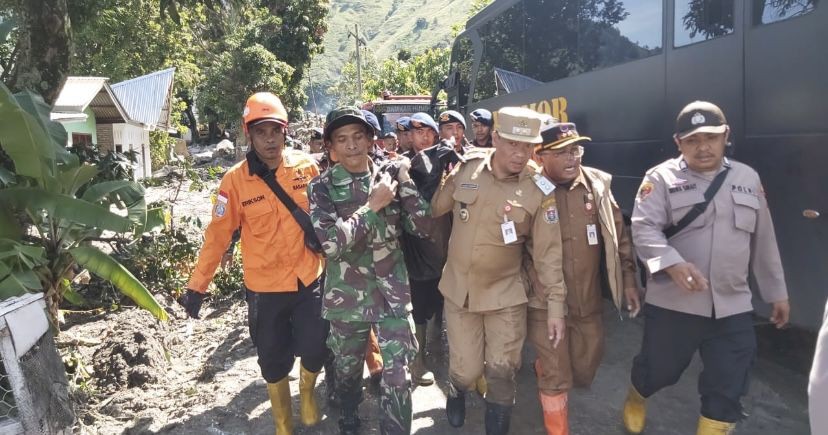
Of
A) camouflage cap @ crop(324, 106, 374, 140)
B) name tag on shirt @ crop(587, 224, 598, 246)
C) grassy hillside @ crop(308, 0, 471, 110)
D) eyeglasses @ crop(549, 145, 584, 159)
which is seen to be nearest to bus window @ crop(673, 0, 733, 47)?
eyeglasses @ crop(549, 145, 584, 159)

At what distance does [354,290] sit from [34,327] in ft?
5.06

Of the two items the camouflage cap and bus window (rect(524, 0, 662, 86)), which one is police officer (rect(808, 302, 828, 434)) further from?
bus window (rect(524, 0, 662, 86))

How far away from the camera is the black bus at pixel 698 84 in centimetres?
324

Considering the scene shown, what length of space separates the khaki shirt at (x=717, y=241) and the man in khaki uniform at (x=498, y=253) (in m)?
0.48

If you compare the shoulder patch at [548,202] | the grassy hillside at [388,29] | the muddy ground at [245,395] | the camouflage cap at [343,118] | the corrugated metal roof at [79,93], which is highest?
the grassy hillside at [388,29]

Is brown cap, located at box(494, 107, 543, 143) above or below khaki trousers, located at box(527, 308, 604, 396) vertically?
above

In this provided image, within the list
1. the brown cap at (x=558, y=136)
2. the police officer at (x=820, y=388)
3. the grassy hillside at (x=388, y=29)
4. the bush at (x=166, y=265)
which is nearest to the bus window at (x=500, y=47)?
the brown cap at (x=558, y=136)

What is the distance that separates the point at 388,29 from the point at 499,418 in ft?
598

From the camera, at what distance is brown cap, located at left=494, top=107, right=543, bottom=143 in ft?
8.58

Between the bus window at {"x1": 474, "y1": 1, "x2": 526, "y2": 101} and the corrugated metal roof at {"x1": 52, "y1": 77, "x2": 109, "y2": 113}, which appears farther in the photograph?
Result: the corrugated metal roof at {"x1": 52, "y1": 77, "x2": 109, "y2": 113}

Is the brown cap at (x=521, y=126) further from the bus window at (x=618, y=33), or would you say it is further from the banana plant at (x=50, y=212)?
the bus window at (x=618, y=33)

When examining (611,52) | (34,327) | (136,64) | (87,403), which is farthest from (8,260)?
(136,64)

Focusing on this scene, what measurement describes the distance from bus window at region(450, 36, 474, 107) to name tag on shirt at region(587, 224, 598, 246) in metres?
6.03

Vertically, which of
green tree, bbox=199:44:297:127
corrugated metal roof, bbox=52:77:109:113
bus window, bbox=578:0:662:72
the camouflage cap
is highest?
green tree, bbox=199:44:297:127
